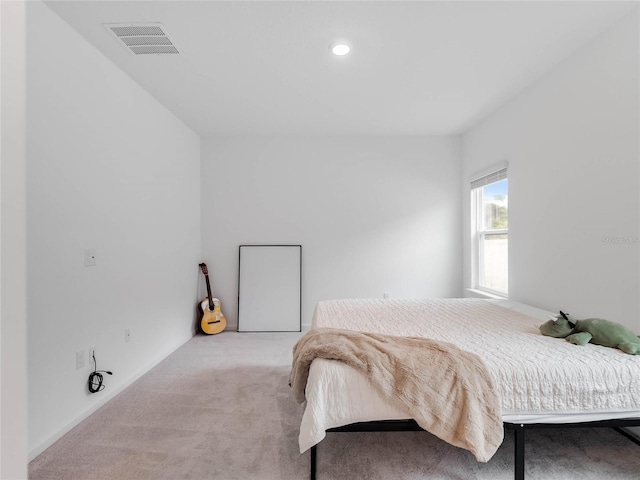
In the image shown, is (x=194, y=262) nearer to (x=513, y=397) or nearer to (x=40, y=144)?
(x=40, y=144)

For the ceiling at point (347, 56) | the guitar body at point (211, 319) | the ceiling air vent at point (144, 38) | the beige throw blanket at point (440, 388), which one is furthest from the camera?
the guitar body at point (211, 319)

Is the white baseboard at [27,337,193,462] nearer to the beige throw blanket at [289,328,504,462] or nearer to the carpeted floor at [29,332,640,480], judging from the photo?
the carpeted floor at [29,332,640,480]

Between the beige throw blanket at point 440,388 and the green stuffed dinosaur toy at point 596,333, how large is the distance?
0.74 m

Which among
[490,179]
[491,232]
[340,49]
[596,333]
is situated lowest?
[596,333]

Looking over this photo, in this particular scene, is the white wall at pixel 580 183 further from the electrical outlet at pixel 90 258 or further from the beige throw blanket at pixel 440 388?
the electrical outlet at pixel 90 258

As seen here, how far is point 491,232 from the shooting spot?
3.66 m

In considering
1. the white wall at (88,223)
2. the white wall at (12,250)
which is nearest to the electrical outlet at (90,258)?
the white wall at (88,223)

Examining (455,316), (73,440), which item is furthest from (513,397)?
(73,440)

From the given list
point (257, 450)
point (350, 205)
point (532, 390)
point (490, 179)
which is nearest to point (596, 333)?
point (532, 390)

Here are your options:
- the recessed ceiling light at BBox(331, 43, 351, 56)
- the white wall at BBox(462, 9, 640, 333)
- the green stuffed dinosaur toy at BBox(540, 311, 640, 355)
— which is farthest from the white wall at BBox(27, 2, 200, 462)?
the white wall at BBox(462, 9, 640, 333)

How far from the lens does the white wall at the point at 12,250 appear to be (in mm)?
708

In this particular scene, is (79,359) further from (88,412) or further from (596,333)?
(596,333)

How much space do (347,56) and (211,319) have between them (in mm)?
3225

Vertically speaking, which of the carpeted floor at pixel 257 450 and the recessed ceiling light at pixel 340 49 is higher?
the recessed ceiling light at pixel 340 49
